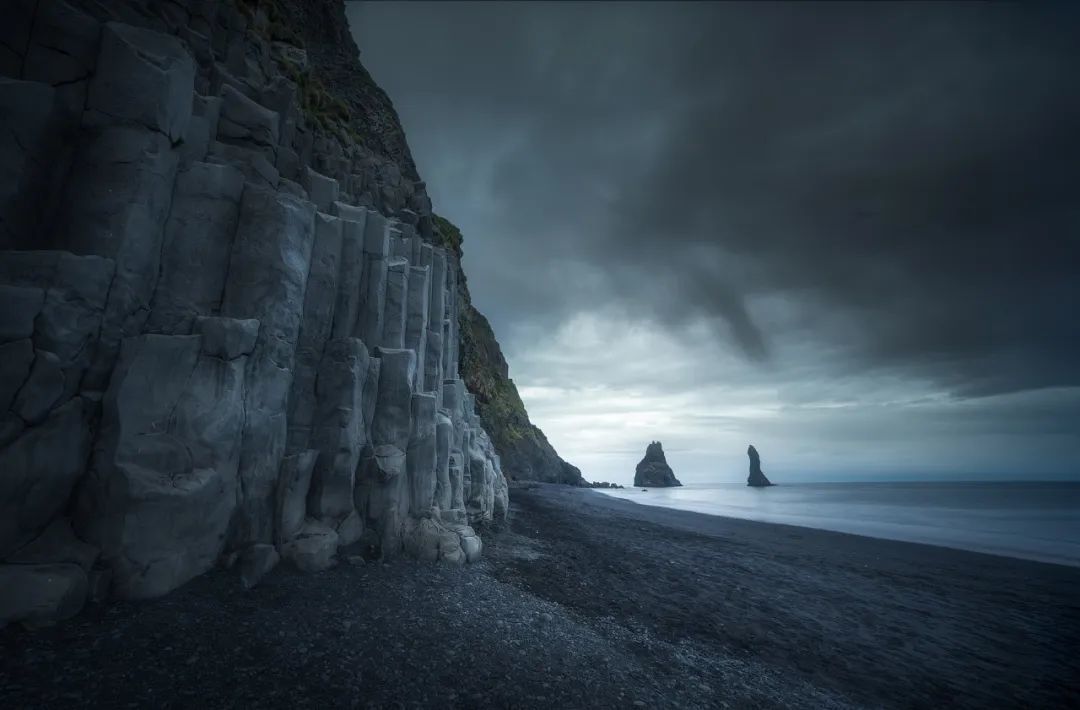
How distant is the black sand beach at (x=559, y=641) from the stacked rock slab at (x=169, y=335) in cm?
159

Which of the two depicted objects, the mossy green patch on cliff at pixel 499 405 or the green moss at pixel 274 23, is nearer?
the green moss at pixel 274 23

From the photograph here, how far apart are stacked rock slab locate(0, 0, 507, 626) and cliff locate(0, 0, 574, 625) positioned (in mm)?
48

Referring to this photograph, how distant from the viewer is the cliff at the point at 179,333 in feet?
30.8

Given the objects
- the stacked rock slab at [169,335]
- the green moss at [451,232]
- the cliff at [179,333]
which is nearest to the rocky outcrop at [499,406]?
the green moss at [451,232]

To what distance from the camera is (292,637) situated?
379 inches

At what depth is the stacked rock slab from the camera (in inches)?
368

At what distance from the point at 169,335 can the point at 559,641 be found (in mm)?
14238

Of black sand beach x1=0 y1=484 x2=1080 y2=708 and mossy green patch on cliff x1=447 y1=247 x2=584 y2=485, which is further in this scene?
mossy green patch on cliff x1=447 y1=247 x2=584 y2=485

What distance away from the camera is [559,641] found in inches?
472

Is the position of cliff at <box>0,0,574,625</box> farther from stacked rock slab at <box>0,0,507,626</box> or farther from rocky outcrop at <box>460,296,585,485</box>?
rocky outcrop at <box>460,296,585,485</box>

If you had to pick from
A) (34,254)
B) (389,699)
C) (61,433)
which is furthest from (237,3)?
(389,699)

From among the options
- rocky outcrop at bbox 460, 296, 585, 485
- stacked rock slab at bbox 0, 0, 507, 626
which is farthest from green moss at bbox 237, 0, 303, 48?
rocky outcrop at bbox 460, 296, 585, 485

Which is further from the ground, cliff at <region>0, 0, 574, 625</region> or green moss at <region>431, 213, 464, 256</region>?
green moss at <region>431, 213, 464, 256</region>

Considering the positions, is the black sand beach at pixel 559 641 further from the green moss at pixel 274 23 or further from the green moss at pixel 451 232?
the green moss at pixel 451 232
